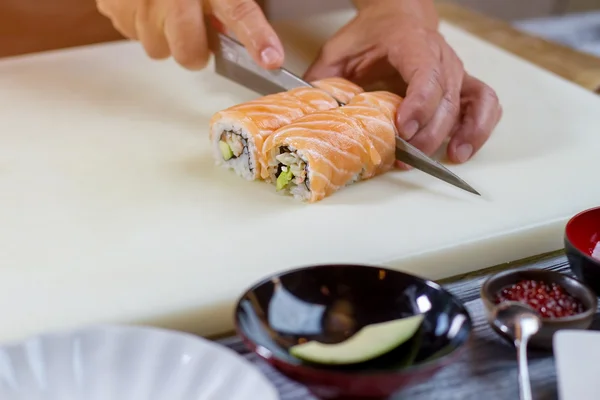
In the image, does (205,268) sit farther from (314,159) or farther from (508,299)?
(508,299)

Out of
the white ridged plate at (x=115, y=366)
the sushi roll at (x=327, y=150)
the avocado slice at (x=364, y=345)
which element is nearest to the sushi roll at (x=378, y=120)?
the sushi roll at (x=327, y=150)

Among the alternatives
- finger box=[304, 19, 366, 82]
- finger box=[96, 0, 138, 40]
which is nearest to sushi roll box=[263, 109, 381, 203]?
finger box=[304, 19, 366, 82]

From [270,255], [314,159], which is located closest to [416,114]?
[314,159]

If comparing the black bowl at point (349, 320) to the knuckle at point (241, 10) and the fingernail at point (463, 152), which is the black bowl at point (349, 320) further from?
the knuckle at point (241, 10)

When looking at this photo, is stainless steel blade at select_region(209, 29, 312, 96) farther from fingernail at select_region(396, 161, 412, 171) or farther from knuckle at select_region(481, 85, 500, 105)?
knuckle at select_region(481, 85, 500, 105)

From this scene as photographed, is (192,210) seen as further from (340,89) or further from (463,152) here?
(463,152)

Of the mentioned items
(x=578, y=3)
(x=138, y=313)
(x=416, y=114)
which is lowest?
(x=578, y=3)

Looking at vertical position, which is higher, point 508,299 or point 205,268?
point 508,299
